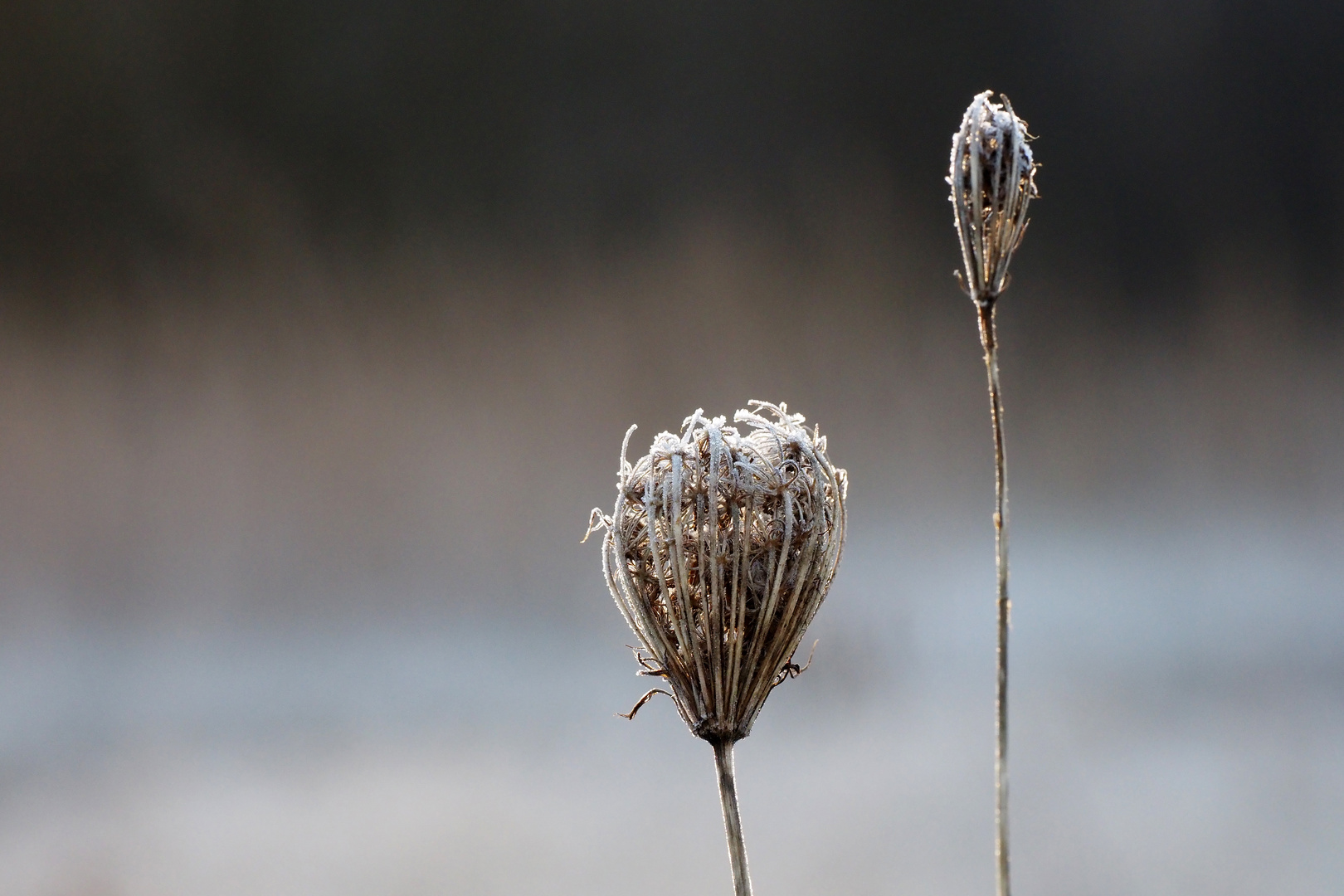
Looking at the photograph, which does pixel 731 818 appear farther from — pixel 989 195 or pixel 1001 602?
pixel 989 195

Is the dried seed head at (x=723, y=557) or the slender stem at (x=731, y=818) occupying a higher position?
the dried seed head at (x=723, y=557)

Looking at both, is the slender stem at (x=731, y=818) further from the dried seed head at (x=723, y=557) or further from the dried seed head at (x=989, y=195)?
the dried seed head at (x=989, y=195)

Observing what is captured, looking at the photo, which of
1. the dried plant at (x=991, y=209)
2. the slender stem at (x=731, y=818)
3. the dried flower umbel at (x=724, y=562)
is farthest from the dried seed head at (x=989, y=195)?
the slender stem at (x=731, y=818)

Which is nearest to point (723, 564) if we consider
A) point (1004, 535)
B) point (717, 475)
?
point (717, 475)

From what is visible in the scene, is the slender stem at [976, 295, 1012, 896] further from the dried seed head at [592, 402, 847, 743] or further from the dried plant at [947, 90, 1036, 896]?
the dried seed head at [592, 402, 847, 743]

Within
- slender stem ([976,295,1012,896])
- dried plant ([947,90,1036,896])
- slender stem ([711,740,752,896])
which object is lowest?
slender stem ([711,740,752,896])

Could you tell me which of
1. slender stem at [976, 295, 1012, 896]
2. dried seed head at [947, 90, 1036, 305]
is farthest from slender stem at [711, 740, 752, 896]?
dried seed head at [947, 90, 1036, 305]
